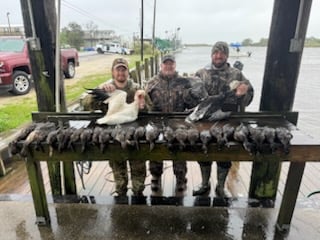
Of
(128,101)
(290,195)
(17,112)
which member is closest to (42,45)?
(128,101)

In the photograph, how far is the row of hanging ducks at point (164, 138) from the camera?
1718 millimetres

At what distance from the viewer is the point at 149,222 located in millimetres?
2227

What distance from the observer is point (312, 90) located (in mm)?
12461

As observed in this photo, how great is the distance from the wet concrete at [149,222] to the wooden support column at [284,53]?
50 cm

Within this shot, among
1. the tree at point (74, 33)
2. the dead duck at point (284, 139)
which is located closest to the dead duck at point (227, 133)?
the dead duck at point (284, 139)

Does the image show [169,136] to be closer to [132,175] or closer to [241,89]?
[241,89]

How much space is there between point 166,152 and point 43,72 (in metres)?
1.37

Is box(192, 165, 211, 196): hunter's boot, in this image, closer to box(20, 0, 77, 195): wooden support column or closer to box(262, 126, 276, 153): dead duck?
box(262, 126, 276, 153): dead duck

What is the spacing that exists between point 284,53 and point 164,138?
1257 millimetres

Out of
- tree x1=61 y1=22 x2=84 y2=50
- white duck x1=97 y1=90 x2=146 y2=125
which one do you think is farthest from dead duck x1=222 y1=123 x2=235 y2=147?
tree x1=61 y1=22 x2=84 y2=50

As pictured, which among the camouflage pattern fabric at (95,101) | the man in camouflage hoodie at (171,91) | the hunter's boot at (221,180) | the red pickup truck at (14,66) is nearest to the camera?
the camouflage pattern fabric at (95,101)

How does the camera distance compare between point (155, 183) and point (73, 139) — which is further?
point (155, 183)

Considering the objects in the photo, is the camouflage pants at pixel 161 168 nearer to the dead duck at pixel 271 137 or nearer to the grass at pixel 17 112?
the dead duck at pixel 271 137

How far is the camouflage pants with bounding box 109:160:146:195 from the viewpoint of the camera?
2504 millimetres
